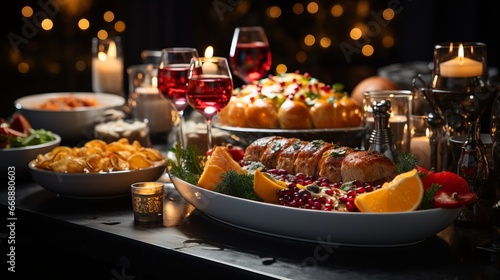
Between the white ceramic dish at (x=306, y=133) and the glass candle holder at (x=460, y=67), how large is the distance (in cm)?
28

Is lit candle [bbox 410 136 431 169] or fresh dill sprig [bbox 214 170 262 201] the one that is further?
lit candle [bbox 410 136 431 169]

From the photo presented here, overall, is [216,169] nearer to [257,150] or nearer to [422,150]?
[257,150]

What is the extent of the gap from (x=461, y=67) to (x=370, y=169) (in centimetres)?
54

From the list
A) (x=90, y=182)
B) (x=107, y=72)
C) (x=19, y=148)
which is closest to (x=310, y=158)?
(x=90, y=182)

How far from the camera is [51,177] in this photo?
5.77 feet

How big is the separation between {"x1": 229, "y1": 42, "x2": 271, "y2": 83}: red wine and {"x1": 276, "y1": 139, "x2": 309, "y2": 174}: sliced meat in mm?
837

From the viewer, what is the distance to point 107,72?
9.90 feet

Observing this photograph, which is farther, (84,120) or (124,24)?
(124,24)

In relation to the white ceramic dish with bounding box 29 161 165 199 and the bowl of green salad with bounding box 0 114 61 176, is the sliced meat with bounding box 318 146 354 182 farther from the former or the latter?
the bowl of green salad with bounding box 0 114 61 176

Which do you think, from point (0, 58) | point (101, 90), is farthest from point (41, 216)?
point (0, 58)

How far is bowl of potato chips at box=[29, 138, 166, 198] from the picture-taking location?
1745mm

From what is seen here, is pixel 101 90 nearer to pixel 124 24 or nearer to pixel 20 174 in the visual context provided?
pixel 20 174

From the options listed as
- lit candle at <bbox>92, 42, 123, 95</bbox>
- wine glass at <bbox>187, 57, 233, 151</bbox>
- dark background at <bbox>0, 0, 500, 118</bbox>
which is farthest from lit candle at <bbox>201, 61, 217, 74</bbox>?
dark background at <bbox>0, 0, 500, 118</bbox>

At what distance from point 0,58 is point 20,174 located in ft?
9.33
